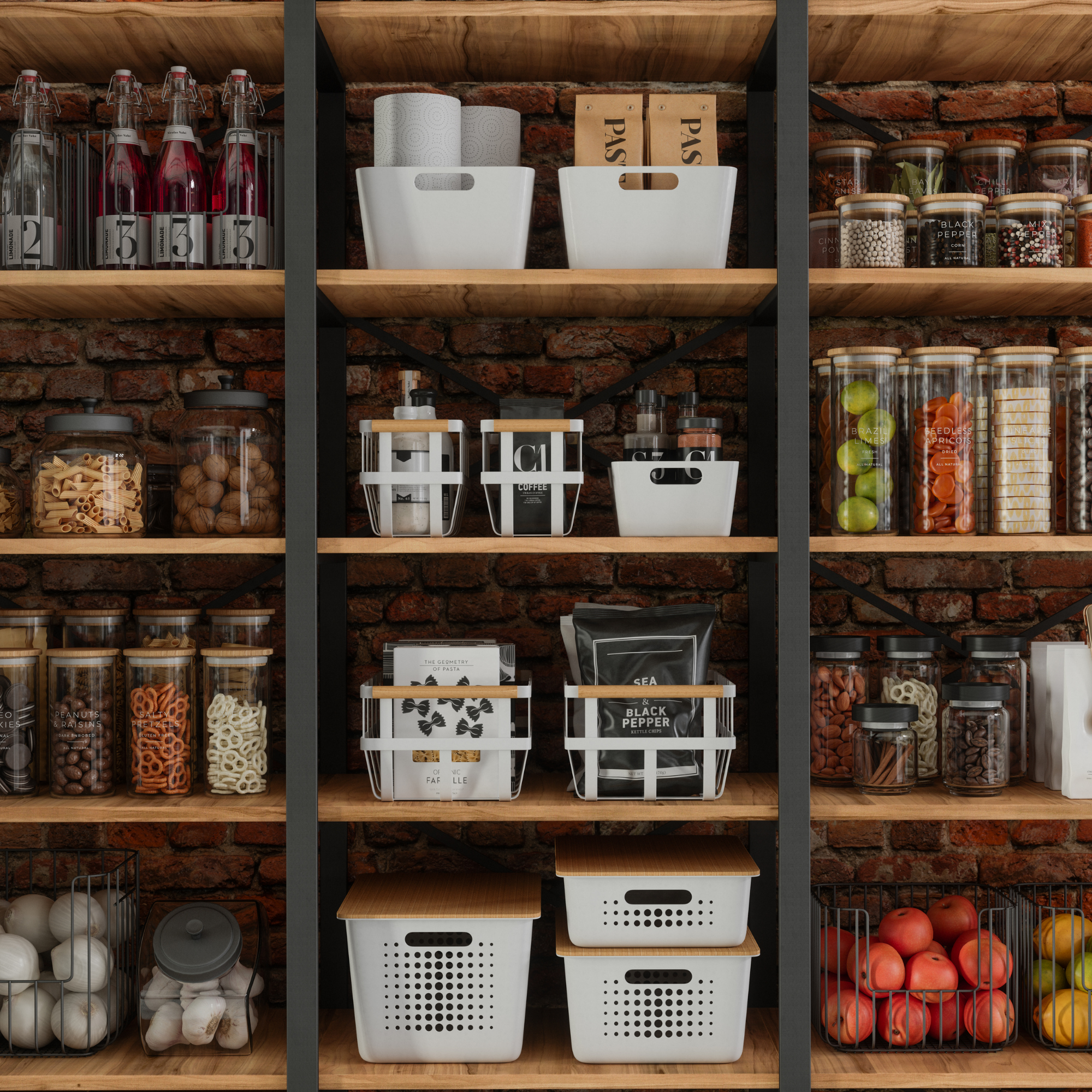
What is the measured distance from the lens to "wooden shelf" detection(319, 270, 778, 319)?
1.61 m

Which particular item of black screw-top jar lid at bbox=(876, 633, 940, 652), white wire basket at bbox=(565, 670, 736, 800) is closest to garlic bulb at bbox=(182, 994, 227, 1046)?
white wire basket at bbox=(565, 670, 736, 800)

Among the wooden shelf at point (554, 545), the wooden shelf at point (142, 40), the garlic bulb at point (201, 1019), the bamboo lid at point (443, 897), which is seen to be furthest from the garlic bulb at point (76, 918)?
the wooden shelf at point (142, 40)

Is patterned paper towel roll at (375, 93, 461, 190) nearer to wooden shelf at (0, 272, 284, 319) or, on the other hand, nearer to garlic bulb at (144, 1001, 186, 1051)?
wooden shelf at (0, 272, 284, 319)

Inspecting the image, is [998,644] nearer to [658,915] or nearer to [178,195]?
[658,915]

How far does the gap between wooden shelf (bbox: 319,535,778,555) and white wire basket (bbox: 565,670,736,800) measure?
0.22 metres

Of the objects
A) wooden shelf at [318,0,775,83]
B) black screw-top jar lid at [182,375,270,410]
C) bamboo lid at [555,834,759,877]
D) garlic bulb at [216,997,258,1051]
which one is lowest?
garlic bulb at [216,997,258,1051]

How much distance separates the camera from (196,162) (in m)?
1.69

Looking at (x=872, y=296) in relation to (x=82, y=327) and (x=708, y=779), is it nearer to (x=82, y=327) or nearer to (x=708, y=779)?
(x=708, y=779)

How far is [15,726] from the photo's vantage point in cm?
168

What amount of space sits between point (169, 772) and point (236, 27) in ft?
4.20

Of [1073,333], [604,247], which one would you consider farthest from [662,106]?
[1073,333]

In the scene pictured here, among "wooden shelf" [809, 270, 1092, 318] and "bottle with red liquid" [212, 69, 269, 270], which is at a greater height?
"bottle with red liquid" [212, 69, 269, 270]

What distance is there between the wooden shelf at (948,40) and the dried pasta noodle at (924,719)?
764 millimetres

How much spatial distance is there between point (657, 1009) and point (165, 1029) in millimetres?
823
